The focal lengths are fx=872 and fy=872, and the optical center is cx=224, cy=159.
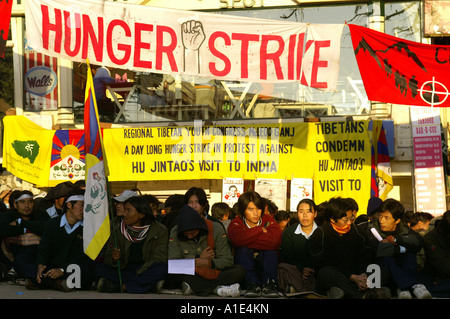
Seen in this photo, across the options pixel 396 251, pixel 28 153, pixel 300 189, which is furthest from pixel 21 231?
pixel 28 153

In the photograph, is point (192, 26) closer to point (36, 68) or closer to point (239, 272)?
point (239, 272)

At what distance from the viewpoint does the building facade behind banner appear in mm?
17984

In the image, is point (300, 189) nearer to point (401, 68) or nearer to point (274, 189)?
point (274, 189)

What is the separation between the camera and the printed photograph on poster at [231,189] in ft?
57.2

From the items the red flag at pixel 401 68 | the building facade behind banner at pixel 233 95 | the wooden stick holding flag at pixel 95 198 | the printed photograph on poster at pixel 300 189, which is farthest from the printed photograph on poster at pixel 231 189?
the wooden stick holding flag at pixel 95 198

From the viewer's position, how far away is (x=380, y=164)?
17047mm

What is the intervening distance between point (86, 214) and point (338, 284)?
9.82ft

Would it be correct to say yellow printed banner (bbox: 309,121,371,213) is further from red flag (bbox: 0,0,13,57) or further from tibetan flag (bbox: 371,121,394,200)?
red flag (bbox: 0,0,13,57)

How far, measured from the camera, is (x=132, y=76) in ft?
63.1

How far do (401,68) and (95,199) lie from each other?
17.3 ft

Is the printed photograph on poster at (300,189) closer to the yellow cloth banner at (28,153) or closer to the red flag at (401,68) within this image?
the red flag at (401,68)

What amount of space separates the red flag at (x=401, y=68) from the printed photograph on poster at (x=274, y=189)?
4.68 meters

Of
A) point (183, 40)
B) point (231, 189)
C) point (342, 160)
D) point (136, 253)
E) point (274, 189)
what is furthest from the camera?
point (231, 189)
